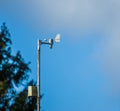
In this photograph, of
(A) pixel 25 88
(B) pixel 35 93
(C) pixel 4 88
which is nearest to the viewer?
(B) pixel 35 93

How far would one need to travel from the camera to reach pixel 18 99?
3938cm

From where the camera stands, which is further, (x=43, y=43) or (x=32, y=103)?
(x=32, y=103)

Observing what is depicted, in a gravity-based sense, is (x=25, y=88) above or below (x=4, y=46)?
below

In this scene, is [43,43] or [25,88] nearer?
[43,43]

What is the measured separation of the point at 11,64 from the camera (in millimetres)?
40188

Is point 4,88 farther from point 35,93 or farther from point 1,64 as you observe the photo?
point 35,93

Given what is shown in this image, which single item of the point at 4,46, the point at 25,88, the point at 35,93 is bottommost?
the point at 35,93

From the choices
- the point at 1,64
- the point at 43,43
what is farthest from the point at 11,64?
the point at 43,43

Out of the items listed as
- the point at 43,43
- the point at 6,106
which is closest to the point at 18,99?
the point at 6,106

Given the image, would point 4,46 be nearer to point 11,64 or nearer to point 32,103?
point 11,64

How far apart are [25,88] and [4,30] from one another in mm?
4643

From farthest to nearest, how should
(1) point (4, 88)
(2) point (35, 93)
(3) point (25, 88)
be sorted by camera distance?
(3) point (25, 88) < (1) point (4, 88) < (2) point (35, 93)

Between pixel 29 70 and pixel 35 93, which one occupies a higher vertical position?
pixel 29 70

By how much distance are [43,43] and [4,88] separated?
11.4 metres
